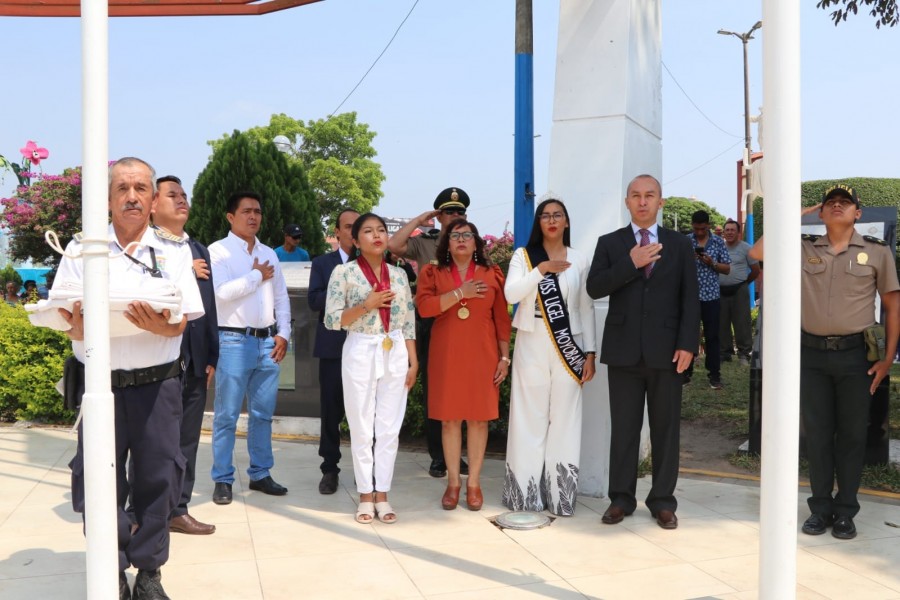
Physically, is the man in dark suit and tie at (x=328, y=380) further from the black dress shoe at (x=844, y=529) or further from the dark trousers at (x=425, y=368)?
the black dress shoe at (x=844, y=529)

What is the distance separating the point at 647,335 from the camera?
15.8ft

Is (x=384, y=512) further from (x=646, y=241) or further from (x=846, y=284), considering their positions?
(x=846, y=284)

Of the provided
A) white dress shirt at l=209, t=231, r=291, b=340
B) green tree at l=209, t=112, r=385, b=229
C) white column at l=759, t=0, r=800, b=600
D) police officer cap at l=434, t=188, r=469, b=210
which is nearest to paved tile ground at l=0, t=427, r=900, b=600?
white column at l=759, t=0, r=800, b=600

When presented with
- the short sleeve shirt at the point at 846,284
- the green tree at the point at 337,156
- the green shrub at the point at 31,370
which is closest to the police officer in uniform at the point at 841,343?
the short sleeve shirt at the point at 846,284

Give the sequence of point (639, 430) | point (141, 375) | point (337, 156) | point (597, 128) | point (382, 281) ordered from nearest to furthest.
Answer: point (141, 375) → point (639, 430) → point (382, 281) → point (597, 128) → point (337, 156)

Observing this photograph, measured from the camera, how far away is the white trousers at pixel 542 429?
16.6ft

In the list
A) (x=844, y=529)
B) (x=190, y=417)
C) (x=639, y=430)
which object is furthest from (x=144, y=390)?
(x=844, y=529)

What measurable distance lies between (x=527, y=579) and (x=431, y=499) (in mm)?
1577

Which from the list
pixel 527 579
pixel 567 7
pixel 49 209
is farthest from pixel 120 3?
pixel 49 209

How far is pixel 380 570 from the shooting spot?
161 inches

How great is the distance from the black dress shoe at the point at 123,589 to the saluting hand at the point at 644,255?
3.05m

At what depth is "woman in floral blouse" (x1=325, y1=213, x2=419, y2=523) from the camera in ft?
16.3

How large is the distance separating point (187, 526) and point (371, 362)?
4.52 feet

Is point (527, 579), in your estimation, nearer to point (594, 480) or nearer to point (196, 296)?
point (594, 480)
